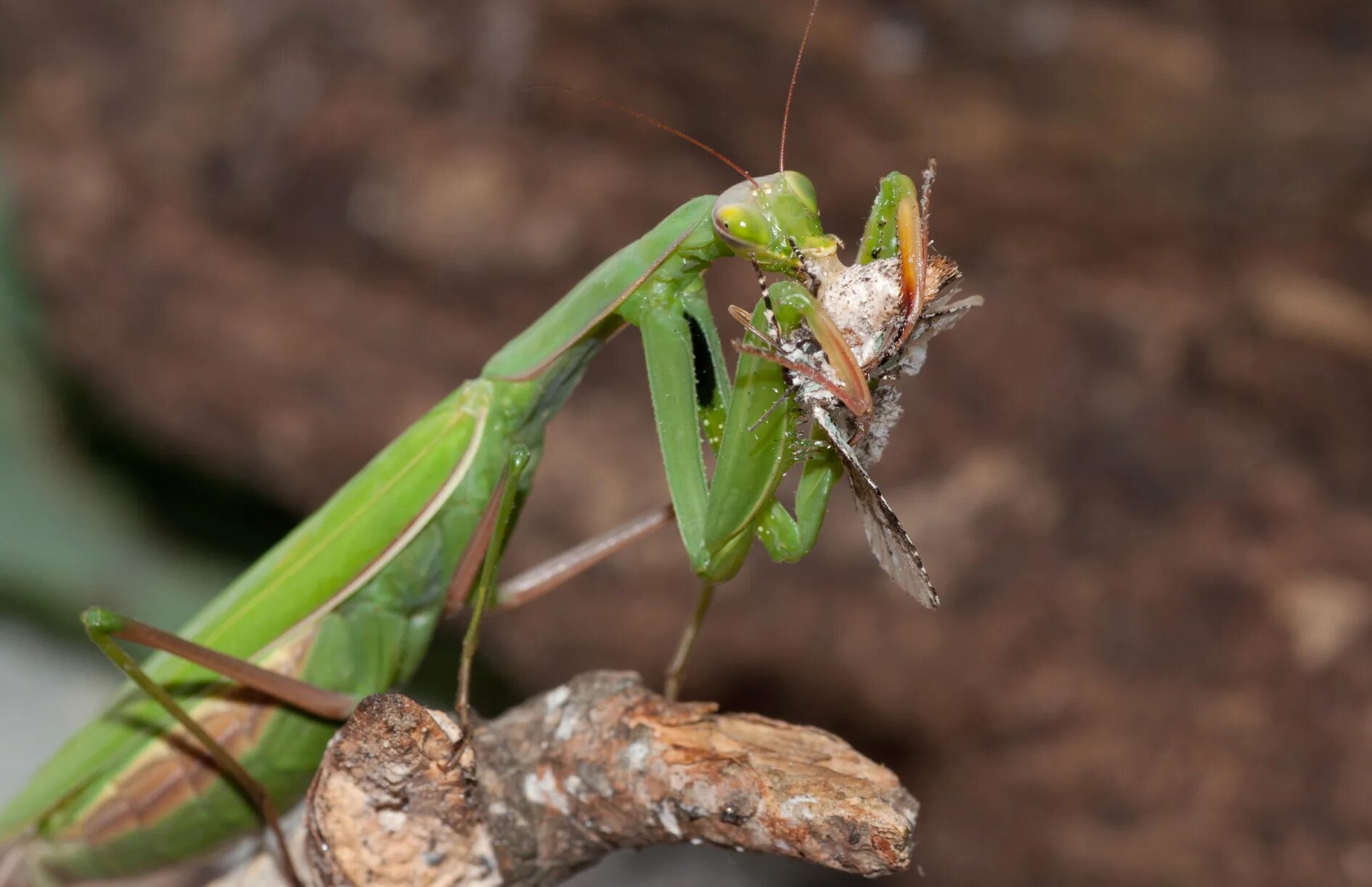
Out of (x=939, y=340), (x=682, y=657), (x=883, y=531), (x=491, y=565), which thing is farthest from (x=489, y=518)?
(x=939, y=340)

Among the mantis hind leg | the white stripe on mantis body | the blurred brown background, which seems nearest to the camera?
the mantis hind leg

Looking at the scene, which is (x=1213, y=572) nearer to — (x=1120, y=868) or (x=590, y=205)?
(x=1120, y=868)

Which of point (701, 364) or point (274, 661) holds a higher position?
point (701, 364)

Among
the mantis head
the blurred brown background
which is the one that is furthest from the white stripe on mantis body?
the blurred brown background

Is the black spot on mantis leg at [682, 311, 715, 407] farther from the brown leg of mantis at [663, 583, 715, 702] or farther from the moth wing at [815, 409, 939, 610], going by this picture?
the brown leg of mantis at [663, 583, 715, 702]

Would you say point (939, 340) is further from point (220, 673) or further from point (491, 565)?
point (220, 673)
